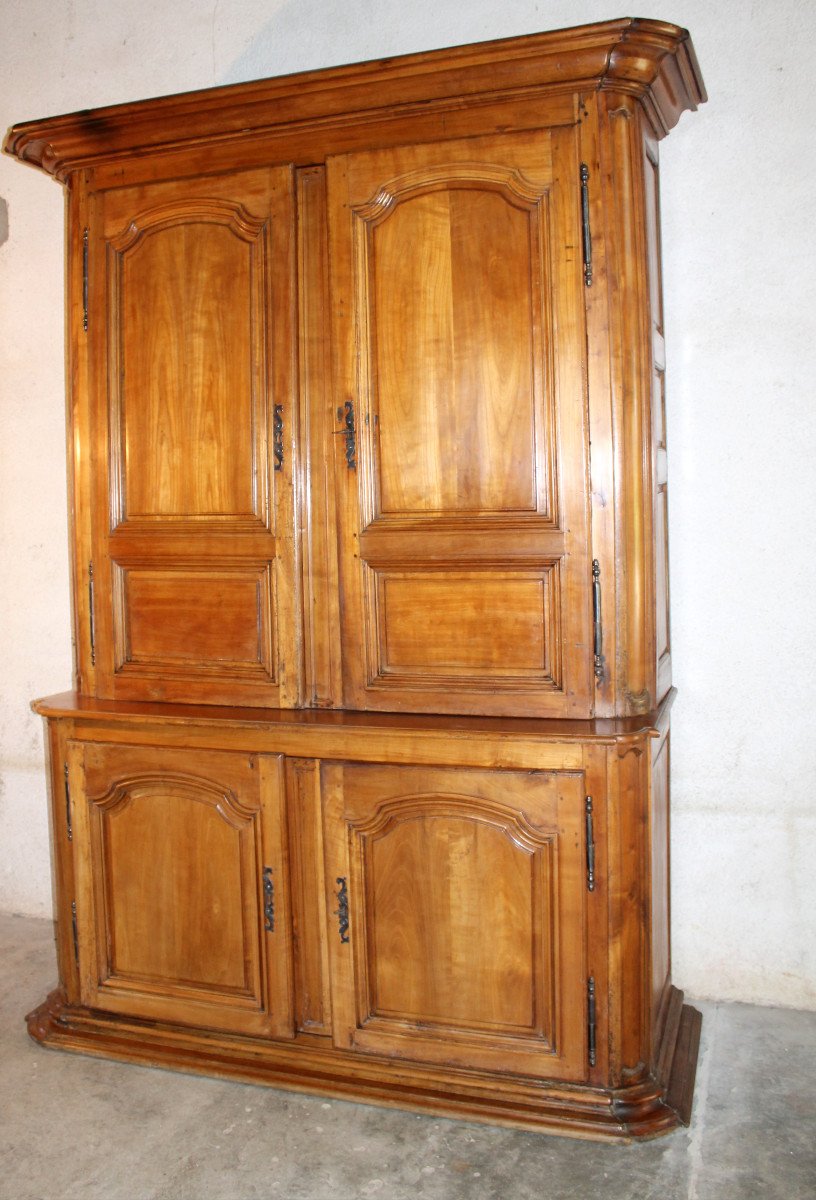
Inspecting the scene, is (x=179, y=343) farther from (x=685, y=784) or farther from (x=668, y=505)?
(x=685, y=784)

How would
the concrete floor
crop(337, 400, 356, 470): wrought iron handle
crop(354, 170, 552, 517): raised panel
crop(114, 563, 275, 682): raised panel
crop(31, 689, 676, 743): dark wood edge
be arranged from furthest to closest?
crop(114, 563, 275, 682): raised panel, crop(337, 400, 356, 470): wrought iron handle, crop(354, 170, 552, 517): raised panel, crop(31, 689, 676, 743): dark wood edge, the concrete floor

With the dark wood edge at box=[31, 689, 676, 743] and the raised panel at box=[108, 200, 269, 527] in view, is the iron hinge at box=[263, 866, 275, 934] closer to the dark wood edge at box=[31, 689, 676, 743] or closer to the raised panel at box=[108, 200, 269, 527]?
the dark wood edge at box=[31, 689, 676, 743]

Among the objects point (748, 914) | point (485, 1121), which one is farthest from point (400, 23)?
point (485, 1121)

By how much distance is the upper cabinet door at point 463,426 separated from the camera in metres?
2.19

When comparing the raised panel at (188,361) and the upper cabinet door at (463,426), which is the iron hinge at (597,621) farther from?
the raised panel at (188,361)

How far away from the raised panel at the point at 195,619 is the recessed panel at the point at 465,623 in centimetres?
31

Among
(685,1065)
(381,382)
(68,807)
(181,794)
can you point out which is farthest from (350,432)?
A: (685,1065)

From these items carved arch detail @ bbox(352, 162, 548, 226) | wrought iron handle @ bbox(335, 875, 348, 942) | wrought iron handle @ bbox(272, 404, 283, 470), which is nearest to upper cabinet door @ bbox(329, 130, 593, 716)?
carved arch detail @ bbox(352, 162, 548, 226)

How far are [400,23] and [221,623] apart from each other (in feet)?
5.70

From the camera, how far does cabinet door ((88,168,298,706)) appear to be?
241cm

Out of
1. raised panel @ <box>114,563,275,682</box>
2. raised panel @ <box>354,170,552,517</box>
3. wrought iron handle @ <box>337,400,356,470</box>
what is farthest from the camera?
raised panel @ <box>114,563,275,682</box>

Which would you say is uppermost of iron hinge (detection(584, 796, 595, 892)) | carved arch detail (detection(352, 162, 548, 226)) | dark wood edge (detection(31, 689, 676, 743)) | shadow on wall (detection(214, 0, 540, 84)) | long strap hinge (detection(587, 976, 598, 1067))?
shadow on wall (detection(214, 0, 540, 84))

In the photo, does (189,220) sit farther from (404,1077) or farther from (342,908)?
(404,1077)

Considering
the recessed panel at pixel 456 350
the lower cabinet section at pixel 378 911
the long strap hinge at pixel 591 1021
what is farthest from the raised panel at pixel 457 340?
the long strap hinge at pixel 591 1021
